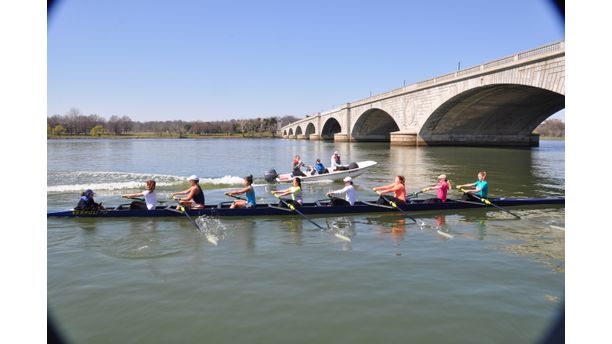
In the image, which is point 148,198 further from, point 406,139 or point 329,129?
point 329,129

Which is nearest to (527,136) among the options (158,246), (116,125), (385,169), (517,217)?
(385,169)

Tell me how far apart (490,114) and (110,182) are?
152 feet

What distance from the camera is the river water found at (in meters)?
6.18

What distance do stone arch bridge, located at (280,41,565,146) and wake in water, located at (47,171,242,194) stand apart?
83.1 feet

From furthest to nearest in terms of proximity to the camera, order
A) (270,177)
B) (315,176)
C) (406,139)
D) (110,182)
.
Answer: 1. (406,139)
2. (110,182)
3. (315,176)
4. (270,177)

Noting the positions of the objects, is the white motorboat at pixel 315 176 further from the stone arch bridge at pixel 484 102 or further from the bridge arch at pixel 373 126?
the bridge arch at pixel 373 126

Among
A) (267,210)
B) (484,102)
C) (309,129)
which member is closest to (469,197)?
(267,210)

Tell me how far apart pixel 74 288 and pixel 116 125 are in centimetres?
18466

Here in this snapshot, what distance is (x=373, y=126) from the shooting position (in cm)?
8438

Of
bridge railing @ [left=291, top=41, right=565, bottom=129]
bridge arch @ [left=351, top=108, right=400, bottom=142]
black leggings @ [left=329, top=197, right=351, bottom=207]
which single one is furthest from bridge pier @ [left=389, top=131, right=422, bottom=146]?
black leggings @ [left=329, top=197, right=351, bottom=207]

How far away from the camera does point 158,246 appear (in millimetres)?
10406

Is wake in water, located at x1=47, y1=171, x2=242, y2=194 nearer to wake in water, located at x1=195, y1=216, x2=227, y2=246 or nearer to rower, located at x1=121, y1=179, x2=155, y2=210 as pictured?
rower, located at x1=121, y1=179, x2=155, y2=210

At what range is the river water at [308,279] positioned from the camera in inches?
243

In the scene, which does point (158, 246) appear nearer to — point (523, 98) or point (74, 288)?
point (74, 288)
